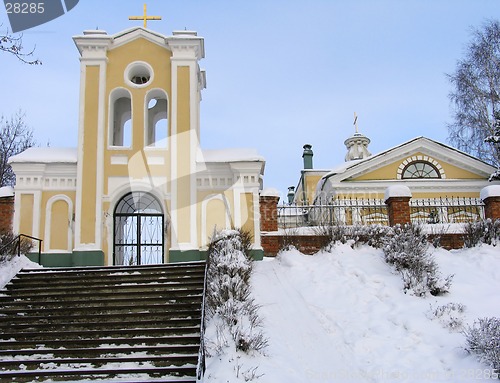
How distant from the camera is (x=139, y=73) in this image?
62.1ft

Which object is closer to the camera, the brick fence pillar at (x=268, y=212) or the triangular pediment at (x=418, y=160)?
the brick fence pillar at (x=268, y=212)

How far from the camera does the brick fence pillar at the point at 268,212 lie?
16.9 m

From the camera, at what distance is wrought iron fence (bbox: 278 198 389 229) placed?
1738 centimetres

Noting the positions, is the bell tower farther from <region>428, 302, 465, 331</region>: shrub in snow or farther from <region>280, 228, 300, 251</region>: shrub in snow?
<region>428, 302, 465, 331</region>: shrub in snow

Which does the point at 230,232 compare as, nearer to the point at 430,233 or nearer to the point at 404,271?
the point at 404,271

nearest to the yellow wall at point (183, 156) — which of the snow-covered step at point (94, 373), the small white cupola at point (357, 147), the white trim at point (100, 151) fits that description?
the white trim at point (100, 151)

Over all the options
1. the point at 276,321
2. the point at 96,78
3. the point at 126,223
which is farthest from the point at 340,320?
the point at 96,78

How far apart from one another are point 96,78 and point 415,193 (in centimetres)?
1473

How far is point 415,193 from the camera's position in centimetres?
2525

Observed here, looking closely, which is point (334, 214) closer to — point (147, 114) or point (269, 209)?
point (269, 209)

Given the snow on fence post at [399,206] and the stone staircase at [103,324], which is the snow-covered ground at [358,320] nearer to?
the stone staircase at [103,324]

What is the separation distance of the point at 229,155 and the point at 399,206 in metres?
5.43

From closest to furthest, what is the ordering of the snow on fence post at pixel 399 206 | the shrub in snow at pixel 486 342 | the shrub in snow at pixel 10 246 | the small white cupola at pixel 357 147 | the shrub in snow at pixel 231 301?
1. the shrub in snow at pixel 486 342
2. the shrub in snow at pixel 231 301
3. the shrub in snow at pixel 10 246
4. the snow on fence post at pixel 399 206
5. the small white cupola at pixel 357 147

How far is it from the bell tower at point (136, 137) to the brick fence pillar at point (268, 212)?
205 centimetres
